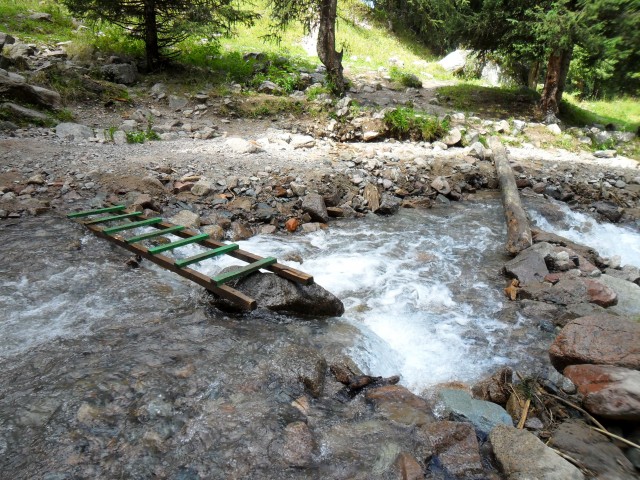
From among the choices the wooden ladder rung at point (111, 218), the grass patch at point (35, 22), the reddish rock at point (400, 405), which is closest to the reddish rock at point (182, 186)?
the wooden ladder rung at point (111, 218)

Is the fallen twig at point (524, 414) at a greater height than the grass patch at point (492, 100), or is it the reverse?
the grass patch at point (492, 100)

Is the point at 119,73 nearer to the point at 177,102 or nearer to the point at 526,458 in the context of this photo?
the point at 177,102

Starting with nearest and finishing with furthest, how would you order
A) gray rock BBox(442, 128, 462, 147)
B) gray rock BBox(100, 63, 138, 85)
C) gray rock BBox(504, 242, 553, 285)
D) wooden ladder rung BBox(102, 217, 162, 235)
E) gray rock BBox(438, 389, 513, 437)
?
gray rock BBox(438, 389, 513, 437) → wooden ladder rung BBox(102, 217, 162, 235) → gray rock BBox(504, 242, 553, 285) → gray rock BBox(442, 128, 462, 147) → gray rock BBox(100, 63, 138, 85)

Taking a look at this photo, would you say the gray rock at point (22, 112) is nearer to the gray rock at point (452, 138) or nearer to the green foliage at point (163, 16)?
the green foliage at point (163, 16)

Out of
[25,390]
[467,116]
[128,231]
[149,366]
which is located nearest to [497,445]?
[149,366]

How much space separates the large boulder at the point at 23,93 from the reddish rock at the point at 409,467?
1065cm

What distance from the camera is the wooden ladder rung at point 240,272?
12.9 feet

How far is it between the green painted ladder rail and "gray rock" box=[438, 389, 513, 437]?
1685mm

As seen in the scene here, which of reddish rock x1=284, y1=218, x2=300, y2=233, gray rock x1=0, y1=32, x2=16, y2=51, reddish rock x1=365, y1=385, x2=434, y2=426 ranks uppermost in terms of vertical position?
gray rock x1=0, y1=32, x2=16, y2=51

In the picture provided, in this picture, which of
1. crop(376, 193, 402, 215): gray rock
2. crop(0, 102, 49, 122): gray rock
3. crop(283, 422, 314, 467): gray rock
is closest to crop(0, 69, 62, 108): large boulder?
crop(0, 102, 49, 122): gray rock

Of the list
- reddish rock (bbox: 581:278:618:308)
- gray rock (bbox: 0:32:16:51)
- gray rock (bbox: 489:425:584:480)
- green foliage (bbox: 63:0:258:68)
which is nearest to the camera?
gray rock (bbox: 489:425:584:480)

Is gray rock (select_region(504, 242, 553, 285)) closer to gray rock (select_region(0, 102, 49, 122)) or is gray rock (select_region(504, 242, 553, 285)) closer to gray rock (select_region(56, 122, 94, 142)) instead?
gray rock (select_region(56, 122, 94, 142))

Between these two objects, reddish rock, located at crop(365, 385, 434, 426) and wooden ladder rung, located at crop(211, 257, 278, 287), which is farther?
wooden ladder rung, located at crop(211, 257, 278, 287)

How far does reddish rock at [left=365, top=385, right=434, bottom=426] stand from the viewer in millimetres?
2936
